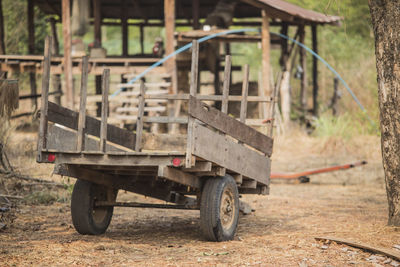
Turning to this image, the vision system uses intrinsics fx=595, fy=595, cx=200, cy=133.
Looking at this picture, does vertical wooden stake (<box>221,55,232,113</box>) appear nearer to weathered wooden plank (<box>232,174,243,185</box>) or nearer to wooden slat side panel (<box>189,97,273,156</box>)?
wooden slat side panel (<box>189,97,273,156</box>)

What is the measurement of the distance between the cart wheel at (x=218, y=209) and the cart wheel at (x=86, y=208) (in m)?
1.26

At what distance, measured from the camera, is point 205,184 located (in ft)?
20.2

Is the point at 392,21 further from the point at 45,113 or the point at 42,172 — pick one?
the point at 42,172

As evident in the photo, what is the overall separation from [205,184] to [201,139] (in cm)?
79

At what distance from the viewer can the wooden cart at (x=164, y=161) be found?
18.2 ft

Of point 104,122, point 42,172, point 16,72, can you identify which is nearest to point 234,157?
point 104,122

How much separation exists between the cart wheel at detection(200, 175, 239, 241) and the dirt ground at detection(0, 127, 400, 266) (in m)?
0.15

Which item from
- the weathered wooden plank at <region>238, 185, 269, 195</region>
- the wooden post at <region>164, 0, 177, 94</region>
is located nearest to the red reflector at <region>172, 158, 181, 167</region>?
the weathered wooden plank at <region>238, 185, 269, 195</region>

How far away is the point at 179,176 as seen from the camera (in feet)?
19.1

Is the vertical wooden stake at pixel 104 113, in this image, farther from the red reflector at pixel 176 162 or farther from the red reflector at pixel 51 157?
the red reflector at pixel 176 162

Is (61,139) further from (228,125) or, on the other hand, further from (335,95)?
(335,95)

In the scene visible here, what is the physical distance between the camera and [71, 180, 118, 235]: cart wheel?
6375 millimetres

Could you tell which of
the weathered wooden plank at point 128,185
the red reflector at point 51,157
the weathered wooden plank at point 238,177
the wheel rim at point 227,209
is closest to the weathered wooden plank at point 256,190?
the weathered wooden plank at point 238,177

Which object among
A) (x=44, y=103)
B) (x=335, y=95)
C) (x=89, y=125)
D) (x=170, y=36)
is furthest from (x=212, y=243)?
(x=335, y=95)
